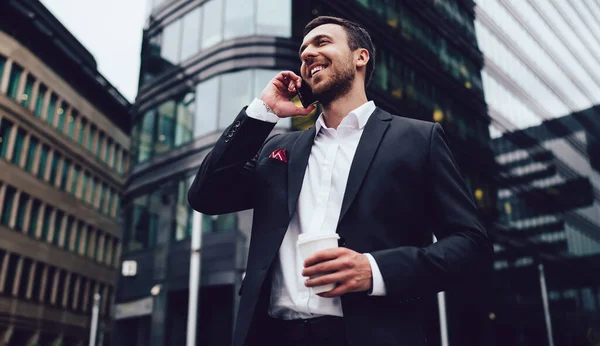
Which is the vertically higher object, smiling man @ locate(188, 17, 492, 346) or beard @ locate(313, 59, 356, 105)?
beard @ locate(313, 59, 356, 105)

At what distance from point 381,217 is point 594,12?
241 feet

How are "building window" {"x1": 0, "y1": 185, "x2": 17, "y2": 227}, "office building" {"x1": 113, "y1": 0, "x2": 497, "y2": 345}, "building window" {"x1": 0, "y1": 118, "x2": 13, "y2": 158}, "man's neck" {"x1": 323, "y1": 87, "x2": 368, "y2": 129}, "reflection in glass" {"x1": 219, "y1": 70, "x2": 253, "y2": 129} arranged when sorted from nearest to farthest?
"man's neck" {"x1": 323, "y1": 87, "x2": 368, "y2": 129}, "office building" {"x1": 113, "y1": 0, "x2": 497, "y2": 345}, "reflection in glass" {"x1": 219, "y1": 70, "x2": 253, "y2": 129}, "building window" {"x1": 0, "y1": 185, "x2": 17, "y2": 227}, "building window" {"x1": 0, "y1": 118, "x2": 13, "y2": 158}

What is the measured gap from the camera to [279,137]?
256cm

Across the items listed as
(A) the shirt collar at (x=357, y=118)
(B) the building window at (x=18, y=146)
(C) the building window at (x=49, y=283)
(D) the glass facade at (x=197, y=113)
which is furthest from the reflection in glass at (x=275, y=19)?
(C) the building window at (x=49, y=283)

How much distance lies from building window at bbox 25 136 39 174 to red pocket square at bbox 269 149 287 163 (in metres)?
40.4

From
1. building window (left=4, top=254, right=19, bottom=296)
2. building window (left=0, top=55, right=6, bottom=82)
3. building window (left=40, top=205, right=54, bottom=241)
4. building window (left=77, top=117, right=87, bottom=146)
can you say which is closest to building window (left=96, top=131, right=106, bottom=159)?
building window (left=77, top=117, right=87, bottom=146)

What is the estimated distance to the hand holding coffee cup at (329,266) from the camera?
162 centimetres

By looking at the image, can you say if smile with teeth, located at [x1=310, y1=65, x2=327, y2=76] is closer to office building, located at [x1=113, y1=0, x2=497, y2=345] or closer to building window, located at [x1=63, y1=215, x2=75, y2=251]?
office building, located at [x1=113, y1=0, x2=497, y2=345]

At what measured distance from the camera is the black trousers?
5.97ft

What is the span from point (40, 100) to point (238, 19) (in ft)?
78.3

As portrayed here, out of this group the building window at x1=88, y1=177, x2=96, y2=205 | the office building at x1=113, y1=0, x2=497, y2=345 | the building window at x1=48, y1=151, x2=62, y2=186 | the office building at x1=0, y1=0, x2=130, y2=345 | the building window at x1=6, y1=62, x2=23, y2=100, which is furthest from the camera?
the building window at x1=88, y1=177, x2=96, y2=205

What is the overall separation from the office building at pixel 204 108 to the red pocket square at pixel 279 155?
57.3ft

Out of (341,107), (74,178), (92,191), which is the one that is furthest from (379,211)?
(92,191)

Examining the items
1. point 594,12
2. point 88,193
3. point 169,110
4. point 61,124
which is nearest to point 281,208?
point 169,110
